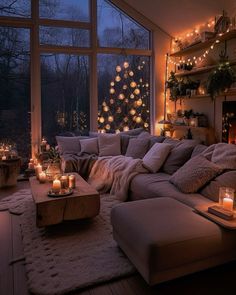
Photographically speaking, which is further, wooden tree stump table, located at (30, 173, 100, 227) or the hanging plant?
the hanging plant

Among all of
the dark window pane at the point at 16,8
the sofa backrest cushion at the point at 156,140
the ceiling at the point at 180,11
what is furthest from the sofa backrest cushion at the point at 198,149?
the dark window pane at the point at 16,8

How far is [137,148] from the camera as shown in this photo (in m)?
4.40

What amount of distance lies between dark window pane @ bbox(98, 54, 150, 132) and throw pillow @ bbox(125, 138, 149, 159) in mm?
1274

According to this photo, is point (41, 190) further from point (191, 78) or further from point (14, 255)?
point (191, 78)

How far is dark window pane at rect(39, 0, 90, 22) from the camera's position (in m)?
5.17

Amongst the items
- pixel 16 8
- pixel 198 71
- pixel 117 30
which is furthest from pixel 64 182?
pixel 117 30

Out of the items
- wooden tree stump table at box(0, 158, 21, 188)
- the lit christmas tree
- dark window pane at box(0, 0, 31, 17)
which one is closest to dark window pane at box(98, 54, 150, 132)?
the lit christmas tree

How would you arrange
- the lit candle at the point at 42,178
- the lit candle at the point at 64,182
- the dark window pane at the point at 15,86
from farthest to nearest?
1. the dark window pane at the point at 15,86
2. the lit candle at the point at 42,178
3. the lit candle at the point at 64,182

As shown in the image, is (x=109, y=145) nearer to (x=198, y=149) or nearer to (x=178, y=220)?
(x=198, y=149)

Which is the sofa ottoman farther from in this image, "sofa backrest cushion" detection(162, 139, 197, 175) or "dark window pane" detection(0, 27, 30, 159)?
"dark window pane" detection(0, 27, 30, 159)

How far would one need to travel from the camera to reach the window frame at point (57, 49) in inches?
200

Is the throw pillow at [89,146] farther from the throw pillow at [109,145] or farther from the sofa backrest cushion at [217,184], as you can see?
the sofa backrest cushion at [217,184]

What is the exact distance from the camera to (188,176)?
2.89 m

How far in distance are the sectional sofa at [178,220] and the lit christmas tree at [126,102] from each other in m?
2.33
